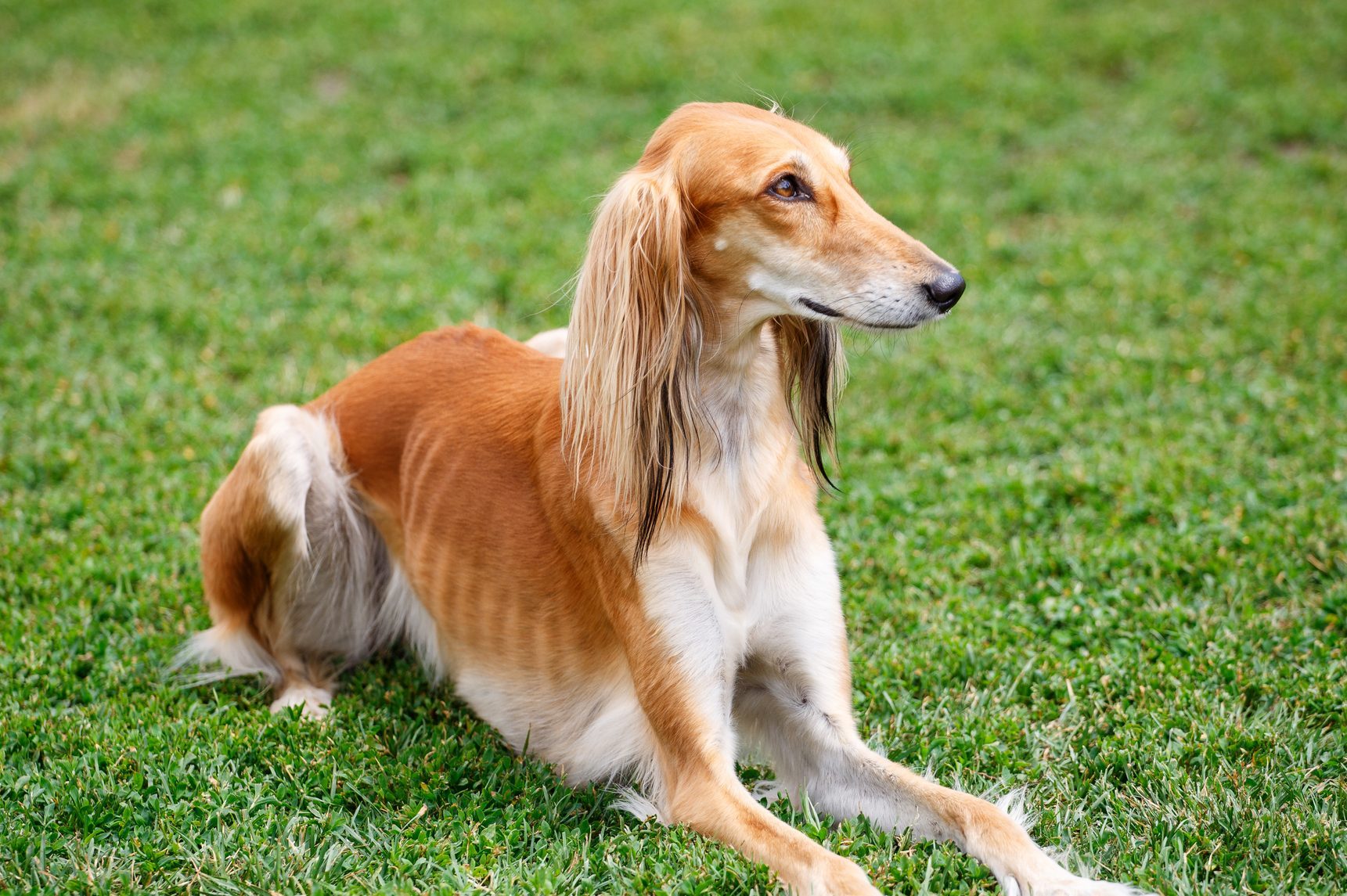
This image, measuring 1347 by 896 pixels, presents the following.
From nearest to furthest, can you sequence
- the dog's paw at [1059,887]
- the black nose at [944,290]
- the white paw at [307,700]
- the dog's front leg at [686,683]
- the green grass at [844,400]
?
the dog's paw at [1059,887] < the black nose at [944,290] < the dog's front leg at [686,683] < the green grass at [844,400] < the white paw at [307,700]

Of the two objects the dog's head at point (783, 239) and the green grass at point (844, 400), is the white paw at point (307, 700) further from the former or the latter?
the dog's head at point (783, 239)

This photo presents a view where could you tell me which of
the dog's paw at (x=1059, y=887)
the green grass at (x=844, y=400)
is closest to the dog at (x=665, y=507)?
the dog's paw at (x=1059, y=887)

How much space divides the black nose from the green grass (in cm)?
98

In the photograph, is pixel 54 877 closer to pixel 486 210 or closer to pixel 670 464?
pixel 670 464

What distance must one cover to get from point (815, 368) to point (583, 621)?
1.02 metres

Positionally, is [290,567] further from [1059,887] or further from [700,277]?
[1059,887]

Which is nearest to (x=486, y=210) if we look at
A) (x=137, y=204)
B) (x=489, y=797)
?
(x=137, y=204)

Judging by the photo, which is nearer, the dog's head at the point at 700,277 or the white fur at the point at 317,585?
the dog's head at the point at 700,277

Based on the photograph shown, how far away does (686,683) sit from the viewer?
10.8ft

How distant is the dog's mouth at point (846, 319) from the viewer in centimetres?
317

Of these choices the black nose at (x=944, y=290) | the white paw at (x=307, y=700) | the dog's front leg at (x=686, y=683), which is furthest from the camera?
the white paw at (x=307, y=700)

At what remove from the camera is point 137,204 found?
8.55 m

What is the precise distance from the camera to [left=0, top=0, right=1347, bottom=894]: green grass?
11.3 ft

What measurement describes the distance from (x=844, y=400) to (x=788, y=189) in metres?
3.14
